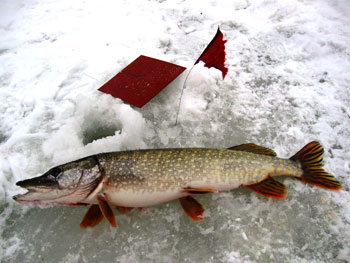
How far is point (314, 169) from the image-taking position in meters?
1.73

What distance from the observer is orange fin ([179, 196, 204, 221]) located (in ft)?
5.27

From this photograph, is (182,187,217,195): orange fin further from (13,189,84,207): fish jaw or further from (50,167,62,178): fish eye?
(50,167,62,178): fish eye

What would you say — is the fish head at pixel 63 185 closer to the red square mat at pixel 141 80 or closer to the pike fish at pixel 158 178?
the pike fish at pixel 158 178

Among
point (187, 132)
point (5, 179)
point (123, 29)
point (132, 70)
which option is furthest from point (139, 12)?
point (5, 179)

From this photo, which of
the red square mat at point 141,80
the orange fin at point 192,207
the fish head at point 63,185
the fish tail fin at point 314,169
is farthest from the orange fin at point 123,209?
the fish tail fin at point 314,169

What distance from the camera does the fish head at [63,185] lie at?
1.55 metres

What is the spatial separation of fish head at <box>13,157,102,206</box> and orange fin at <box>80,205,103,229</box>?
8 centimetres

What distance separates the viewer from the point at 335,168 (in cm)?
185

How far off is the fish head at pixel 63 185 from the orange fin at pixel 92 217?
3.2 inches

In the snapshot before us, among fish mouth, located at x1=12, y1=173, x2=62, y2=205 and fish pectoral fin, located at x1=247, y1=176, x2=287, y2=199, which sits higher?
fish mouth, located at x1=12, y1=173, x2=62, y2=205

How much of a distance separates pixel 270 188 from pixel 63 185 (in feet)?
4.15

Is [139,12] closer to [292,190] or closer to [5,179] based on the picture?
[5,179]

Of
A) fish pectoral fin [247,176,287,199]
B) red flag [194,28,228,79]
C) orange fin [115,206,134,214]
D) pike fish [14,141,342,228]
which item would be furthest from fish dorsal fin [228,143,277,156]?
orange fin [115,206,134,214]

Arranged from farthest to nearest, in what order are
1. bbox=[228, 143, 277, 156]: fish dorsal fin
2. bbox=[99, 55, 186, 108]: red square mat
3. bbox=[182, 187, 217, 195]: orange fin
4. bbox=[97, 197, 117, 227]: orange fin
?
Answer: 1. bbox=[99, 55, 186, 108]: red square mat
2. bbox=[228, 143, 277, 156]: fish dorsal fin
3. bbox=[182, 187, 217, 195]: orange fin
4. bbox=[97, 197, 117, 227]: orange fin
